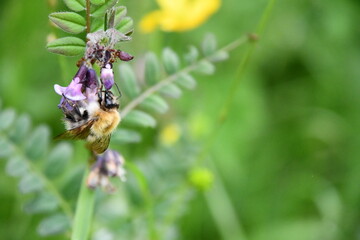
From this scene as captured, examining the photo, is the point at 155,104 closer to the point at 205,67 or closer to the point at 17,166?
the point at 205,67

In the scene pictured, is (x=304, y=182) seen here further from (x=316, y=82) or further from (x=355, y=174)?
(x=316, y=82)

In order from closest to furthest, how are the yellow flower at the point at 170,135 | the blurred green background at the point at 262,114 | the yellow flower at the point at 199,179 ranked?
the yellow flower at the point at 199,179 → the yellow flower at the point at 170,135 → the blurred green background at the point at 262,114

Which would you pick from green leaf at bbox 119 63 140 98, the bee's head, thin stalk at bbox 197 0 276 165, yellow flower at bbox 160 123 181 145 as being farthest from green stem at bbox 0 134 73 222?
yellow flower at bbox 160 123 181 145

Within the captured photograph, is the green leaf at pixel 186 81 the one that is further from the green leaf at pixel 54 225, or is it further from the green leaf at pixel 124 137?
the green leaf at pixel 54 225

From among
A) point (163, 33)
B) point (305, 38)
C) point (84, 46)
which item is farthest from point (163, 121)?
point (84, 46)

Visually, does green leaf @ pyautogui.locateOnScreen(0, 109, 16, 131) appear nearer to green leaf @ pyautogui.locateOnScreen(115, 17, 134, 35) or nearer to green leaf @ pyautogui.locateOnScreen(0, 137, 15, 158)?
green leaf @ pyautogui.locateOnScreen(0, 137, 15, 158)

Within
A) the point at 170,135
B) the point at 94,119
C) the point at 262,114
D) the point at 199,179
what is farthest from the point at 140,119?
the point at 262,114

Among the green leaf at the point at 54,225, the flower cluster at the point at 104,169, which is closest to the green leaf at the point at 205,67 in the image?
the flower cluster at the point at 104,169
